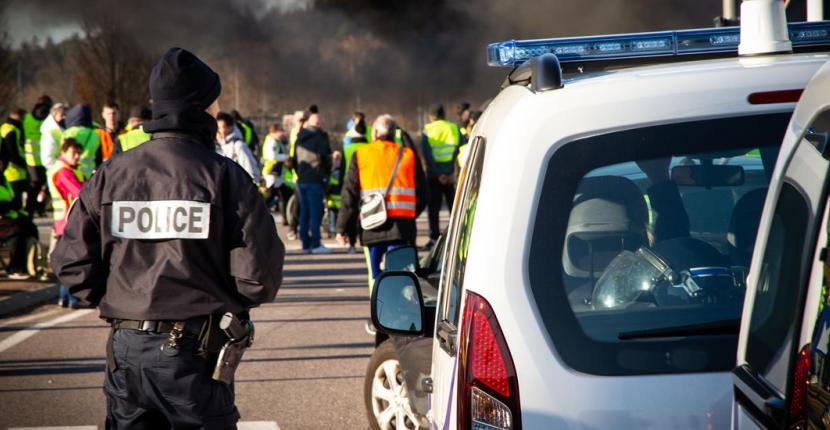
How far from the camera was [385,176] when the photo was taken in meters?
9.59

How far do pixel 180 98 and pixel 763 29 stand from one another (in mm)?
1887

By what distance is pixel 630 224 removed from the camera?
2.98 meters

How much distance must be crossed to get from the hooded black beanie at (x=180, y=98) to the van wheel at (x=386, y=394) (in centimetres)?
195

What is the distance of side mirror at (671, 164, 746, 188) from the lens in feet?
10.3

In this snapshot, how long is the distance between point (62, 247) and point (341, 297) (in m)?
7.33

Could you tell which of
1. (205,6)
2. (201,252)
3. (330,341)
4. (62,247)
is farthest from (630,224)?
(205,6)

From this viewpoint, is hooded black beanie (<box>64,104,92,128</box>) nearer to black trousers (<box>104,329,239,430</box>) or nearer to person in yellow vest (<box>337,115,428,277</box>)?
person in yellow vest (<box>337,115,428,277</box>)

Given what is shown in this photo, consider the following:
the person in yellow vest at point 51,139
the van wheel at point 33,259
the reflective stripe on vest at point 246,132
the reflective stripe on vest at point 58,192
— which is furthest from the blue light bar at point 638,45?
the reflective stripe on vest at point 246,132

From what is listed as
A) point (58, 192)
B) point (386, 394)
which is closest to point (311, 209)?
point (58, 192)

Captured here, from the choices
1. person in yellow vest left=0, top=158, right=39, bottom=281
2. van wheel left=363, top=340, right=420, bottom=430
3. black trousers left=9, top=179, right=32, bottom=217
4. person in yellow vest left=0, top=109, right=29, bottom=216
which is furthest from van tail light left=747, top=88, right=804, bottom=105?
person in yellow vest left=0, top=109, right=29, bottom=216

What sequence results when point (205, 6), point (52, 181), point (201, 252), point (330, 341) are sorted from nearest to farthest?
point (201, 252)
point (330, 341)
point (52, 181)
point (205, 6)

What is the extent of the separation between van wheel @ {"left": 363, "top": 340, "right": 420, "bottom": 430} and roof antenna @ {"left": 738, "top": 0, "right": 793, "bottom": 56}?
9.23 feet

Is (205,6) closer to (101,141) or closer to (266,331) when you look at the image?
(101,141)

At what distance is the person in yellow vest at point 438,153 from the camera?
15984mm
